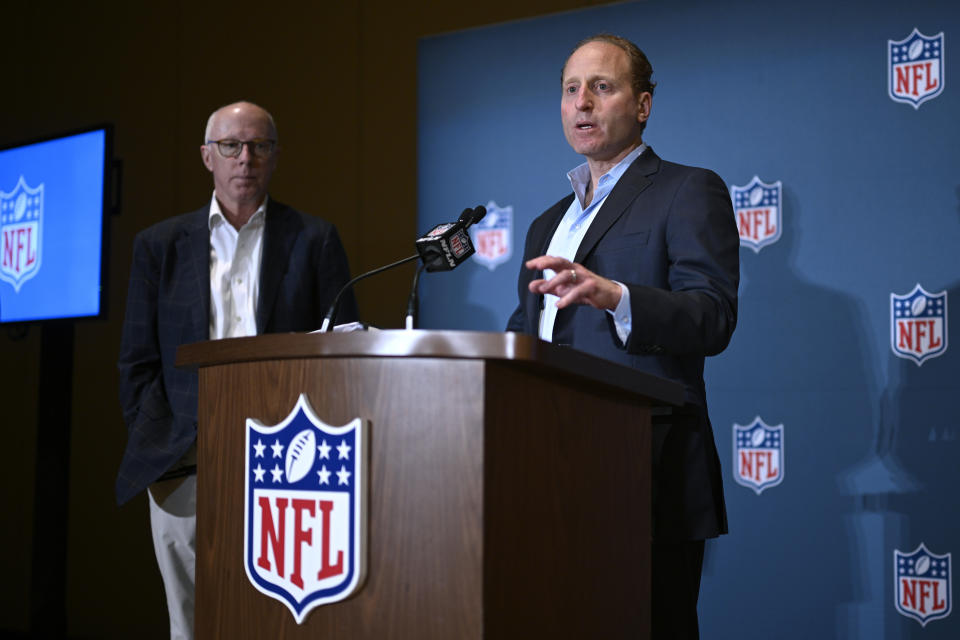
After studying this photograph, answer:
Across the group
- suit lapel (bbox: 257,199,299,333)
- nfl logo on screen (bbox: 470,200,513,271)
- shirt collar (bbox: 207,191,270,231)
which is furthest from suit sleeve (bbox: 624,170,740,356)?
nfl logo on screen (bbox: 470,200,513,271)

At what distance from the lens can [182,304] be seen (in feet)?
9.14

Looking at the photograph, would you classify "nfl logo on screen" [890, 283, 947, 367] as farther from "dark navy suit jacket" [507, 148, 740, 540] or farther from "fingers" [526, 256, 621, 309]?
"fingers" [526, 256, 621, 309]

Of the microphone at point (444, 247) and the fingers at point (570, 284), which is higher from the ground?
the microphone at point (444, 247)

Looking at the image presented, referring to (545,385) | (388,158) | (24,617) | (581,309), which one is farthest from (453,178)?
(24,617)

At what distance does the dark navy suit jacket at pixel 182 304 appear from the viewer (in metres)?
2.66

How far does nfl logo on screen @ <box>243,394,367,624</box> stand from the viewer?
48.1 inches

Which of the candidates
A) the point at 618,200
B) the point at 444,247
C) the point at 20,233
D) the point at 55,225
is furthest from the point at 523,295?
the point at 20,233

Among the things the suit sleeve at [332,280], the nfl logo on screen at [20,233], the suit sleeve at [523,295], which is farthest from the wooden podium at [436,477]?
the nfl logo on screen at [20,233]

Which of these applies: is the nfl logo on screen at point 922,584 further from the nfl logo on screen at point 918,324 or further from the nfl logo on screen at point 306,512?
the nfl logo on screen at point 306,512

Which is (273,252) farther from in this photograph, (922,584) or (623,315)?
(922,584)

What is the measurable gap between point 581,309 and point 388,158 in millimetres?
2034

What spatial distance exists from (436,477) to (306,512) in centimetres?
18

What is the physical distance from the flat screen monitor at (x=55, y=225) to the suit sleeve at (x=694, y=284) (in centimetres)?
201

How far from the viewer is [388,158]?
3869mm
